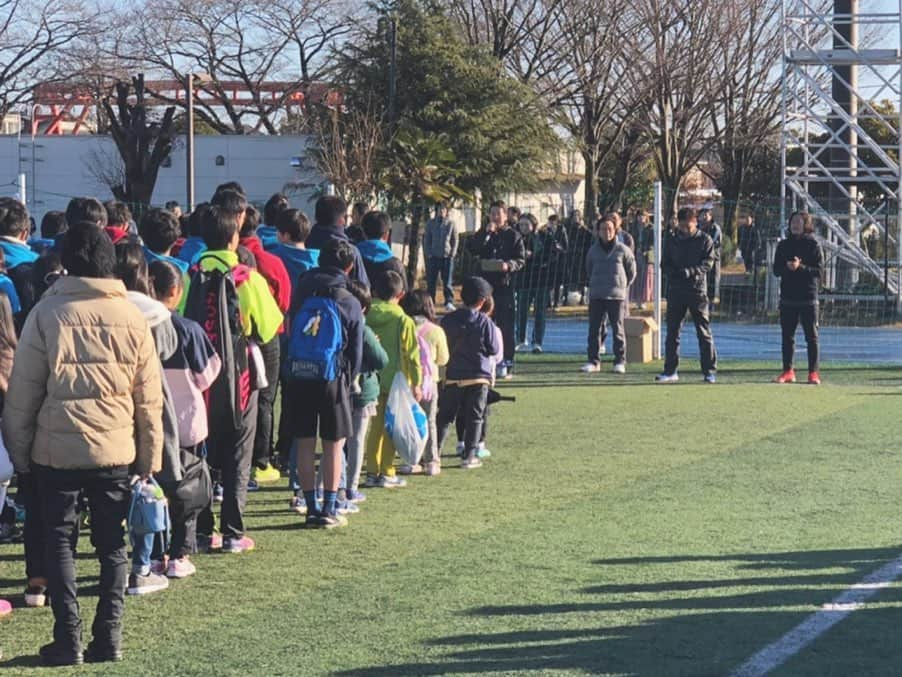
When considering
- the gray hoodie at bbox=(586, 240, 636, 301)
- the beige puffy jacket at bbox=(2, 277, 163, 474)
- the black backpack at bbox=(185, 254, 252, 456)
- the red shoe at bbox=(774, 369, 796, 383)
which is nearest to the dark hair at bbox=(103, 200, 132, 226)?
the black backpack at bbox=(185, 254, 252, 456)

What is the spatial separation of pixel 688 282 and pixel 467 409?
19.2 feet

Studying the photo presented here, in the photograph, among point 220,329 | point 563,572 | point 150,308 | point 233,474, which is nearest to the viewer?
point 150,308

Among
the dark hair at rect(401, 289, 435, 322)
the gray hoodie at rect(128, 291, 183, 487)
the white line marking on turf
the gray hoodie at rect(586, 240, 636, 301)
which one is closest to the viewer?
the white line marking on turf

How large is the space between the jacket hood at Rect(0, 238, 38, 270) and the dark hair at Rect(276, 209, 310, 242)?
174cm

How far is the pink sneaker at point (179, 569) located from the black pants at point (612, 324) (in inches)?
401

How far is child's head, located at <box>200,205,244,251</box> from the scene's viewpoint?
324 inches

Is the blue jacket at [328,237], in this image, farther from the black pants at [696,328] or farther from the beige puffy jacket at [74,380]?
the black pants at [696,328]

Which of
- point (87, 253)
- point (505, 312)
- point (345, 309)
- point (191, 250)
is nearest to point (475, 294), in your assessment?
point (191, 250)

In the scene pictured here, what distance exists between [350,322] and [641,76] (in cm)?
3190

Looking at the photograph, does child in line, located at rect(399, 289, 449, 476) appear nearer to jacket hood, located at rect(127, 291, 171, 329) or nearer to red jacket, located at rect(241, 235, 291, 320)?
red jacket, located at rect(241, 235, 291, 320)

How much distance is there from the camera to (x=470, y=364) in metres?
11.2

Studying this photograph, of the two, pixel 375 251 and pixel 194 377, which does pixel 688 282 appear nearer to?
pixel 375 251

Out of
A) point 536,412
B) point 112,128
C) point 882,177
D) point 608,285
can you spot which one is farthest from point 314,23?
point 536,412

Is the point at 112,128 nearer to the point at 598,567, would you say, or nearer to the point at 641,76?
the point at 641,76
